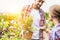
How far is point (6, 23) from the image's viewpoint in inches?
46.9

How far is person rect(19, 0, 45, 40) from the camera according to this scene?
1.20 metres

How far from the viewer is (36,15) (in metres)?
1.22

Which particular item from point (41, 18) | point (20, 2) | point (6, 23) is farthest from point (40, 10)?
point (6, 23)

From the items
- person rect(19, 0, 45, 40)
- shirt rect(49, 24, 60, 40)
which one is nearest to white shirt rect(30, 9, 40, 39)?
person rect(19, 0, 45, 40)

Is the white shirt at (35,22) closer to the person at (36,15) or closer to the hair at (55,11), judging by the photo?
the person at (36,15)

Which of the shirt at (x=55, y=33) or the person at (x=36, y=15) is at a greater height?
the person at (x=36, y=15)

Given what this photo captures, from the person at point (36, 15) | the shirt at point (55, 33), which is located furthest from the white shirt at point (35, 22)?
the shirt at point (55, 33)

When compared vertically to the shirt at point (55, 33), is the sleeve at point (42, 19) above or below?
above

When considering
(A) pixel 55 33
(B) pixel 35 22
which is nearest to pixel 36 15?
(B) pixel 35 22

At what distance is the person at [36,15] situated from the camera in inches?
47.4

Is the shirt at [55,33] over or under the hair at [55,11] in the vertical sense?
under

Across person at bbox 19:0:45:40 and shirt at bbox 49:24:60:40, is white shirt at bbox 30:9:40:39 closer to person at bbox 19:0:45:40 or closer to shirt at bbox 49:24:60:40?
person at bbox 19:0:45:40

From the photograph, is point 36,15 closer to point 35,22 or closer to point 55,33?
point 35,22

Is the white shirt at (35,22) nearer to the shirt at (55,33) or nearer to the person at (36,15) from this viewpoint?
the person at (36,15)
